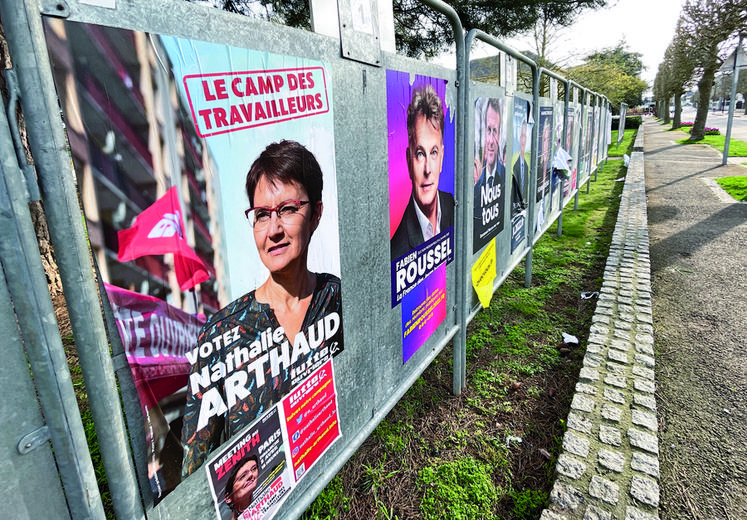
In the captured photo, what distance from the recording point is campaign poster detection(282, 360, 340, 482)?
1.52 meters

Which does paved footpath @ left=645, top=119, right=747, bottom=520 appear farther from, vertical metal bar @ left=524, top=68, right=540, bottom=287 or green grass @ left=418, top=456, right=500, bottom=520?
vertical metal bar @ left=524, top=68, right=540, bottom=287

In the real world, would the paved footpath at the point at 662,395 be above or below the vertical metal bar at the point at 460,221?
below

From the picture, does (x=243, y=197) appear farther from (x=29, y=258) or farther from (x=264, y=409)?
(x=264, y=409)

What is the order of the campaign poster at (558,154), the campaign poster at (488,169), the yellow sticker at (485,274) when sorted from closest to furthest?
the campaign poster at (488,169) → the yellow sticker at (485,274) → the campaign poster at (558,154)

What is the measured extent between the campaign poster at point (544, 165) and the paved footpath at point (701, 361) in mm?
1487

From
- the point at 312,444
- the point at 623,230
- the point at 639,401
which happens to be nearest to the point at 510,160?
the point at 639,401

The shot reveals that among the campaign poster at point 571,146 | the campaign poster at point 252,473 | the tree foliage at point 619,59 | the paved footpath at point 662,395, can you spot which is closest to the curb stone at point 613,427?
the paved footpath at point 662,395

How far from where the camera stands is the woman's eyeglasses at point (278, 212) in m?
1.27

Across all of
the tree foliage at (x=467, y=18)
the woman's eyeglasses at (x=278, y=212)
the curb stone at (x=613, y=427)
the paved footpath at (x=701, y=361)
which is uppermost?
the tree foliage at (x=467, y=18)

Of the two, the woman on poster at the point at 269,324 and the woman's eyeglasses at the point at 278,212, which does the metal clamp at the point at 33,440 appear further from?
the woman's eyeglasses at the point at 278,212

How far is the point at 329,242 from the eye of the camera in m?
1.61

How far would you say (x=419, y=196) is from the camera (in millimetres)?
2260

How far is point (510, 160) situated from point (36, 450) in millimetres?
3573

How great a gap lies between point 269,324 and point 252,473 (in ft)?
1.53
